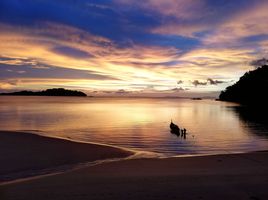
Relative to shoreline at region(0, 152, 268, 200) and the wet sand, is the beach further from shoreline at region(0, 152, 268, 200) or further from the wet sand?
the wet sand

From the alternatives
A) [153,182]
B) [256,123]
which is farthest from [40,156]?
[256,123]

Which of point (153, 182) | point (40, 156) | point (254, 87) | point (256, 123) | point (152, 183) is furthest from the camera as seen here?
point (254, 87)

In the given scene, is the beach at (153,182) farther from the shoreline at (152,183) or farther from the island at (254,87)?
the island at (254,87)

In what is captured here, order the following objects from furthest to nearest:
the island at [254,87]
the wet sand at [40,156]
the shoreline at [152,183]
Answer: the island at [254,87] → the wet sand at [40,156] → the shoreline at [152,183]

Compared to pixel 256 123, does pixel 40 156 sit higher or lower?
higher

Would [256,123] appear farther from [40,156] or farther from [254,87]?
[254,87]

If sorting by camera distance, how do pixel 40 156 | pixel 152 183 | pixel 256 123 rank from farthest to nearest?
pixel 256 123
pixel 40 156
pixel 152 183

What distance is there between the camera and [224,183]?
905 centimetres

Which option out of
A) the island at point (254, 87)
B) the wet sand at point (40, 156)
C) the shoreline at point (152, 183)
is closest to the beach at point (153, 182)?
the shoreline at point (152, 183)

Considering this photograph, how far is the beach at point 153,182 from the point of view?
25.7 ft

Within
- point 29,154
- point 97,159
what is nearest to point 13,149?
point 29,154

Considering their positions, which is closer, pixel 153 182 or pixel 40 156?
pixel 153 182

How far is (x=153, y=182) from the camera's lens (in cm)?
912

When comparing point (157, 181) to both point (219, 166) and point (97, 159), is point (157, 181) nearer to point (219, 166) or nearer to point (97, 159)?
point (219, 166)
